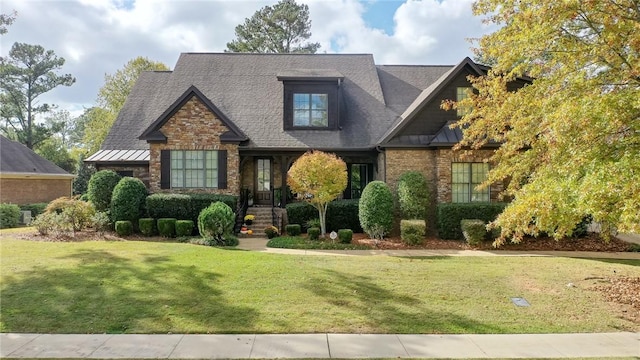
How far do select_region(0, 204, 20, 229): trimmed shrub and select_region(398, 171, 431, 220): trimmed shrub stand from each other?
18670 mm

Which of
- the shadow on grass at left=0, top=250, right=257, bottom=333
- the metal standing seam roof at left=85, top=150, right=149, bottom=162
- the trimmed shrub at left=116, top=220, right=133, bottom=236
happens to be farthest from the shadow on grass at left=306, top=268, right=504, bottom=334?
the metal standing seam roof at left=85, top=150, right=149, bottom=162

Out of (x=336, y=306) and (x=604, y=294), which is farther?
(x=604, y=294)

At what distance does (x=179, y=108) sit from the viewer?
52.0 ft

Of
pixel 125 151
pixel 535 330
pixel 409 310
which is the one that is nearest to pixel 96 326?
pixel 409 310

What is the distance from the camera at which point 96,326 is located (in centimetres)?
586

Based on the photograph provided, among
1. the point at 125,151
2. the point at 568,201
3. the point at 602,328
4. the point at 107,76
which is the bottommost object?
the point at 602,328

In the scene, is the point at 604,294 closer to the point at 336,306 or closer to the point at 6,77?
the point at 336,306

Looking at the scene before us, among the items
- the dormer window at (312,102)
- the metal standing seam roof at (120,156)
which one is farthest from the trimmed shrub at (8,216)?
the dormer window at (312,102)

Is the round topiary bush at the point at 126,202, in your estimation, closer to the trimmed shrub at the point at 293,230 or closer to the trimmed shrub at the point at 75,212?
the trimmed shrub at the point at 75,212

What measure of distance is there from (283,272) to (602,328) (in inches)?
240

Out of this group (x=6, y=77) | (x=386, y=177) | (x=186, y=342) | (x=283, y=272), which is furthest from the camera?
(x=6, y=77)

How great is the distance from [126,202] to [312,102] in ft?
30.1

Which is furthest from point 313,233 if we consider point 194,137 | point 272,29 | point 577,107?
point 272,29

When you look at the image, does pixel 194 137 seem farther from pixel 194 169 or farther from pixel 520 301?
pixel 520 301
